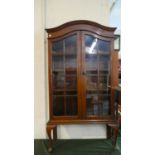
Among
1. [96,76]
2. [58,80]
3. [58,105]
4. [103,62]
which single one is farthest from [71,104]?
[103,62]

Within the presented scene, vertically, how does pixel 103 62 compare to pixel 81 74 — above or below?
above

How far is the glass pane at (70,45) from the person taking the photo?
297 centimetres

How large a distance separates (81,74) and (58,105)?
62 centimetres

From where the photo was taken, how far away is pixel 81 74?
2977mm

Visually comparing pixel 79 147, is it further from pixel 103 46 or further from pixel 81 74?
pixel 103 46

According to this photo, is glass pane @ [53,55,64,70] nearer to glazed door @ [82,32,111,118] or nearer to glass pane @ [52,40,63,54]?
glass pane @ [52,40,63,54]

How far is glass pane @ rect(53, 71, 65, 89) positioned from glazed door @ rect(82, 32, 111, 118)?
36 cm

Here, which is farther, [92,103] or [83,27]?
[92,103]

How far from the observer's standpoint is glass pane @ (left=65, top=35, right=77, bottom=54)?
297cm

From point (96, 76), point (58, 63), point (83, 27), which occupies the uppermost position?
point (83, 27)
